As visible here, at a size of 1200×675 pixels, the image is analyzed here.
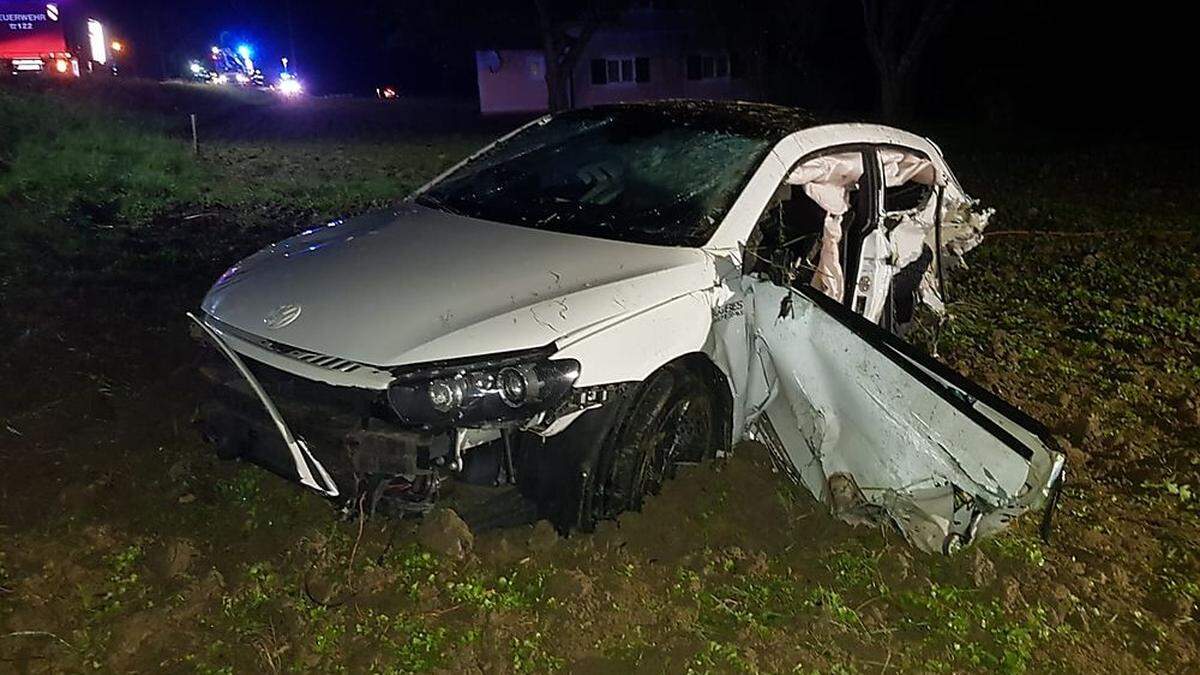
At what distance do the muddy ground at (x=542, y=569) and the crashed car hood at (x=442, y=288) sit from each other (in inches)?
27.5

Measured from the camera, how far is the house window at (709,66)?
1299 inches

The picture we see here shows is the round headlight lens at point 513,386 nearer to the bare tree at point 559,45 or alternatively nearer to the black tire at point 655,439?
the black tire at point 655,439

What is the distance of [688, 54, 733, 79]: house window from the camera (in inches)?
1299

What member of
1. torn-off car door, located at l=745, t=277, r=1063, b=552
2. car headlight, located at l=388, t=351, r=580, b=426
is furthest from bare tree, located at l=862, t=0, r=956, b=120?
car headlight, located at l=388, t=351, r=580, b=426

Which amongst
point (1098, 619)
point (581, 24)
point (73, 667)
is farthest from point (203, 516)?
point (581, 24)

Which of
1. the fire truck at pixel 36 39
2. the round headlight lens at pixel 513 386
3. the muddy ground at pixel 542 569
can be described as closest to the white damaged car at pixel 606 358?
the round headlight lens at pixel 513 386

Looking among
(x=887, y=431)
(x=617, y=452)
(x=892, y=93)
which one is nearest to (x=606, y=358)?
(x=617, y=452)

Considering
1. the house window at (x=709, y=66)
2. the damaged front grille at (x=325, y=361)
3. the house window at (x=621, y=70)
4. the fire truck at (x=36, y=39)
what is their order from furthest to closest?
the house window at (x=709, y=66), the house window at (x=621, y=70), the fire truck at (x=36, y=39), the damaged front grille at (x=325, y=361)

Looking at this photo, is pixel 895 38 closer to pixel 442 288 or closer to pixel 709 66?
pixel 709 66

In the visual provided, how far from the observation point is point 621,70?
1288 inches

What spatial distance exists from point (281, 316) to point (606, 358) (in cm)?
115

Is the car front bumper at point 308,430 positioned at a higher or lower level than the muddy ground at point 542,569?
higher

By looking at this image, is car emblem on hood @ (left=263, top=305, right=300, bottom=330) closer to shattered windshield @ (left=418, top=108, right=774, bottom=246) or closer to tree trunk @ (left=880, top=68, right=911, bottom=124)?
shattered windshield @ (left=418, top=108, right=774, bottom=246)

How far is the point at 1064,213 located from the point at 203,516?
10351 millimetres
